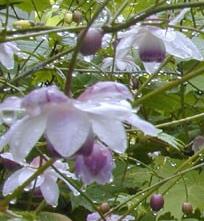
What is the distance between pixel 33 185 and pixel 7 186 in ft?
0.17

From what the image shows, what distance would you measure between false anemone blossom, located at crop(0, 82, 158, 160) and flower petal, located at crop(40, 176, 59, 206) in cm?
30

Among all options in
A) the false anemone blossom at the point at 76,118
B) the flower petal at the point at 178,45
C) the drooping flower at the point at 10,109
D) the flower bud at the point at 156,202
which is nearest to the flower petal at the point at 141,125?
the false anemone blossom at the point at 76,118

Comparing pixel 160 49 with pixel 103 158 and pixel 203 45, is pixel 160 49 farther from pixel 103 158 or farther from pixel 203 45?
pixel 203 45

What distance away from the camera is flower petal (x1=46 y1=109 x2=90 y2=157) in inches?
23.3

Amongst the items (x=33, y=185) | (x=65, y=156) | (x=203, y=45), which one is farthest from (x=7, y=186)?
(x=203, y=45)

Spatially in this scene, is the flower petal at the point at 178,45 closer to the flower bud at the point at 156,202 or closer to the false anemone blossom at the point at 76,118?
the false anemone blossom at the point at 76,118

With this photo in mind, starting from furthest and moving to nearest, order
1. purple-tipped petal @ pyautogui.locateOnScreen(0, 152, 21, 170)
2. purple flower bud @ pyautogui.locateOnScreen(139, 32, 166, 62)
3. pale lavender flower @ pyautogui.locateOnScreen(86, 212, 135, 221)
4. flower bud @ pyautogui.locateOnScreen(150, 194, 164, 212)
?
flower bud @ pyautogui.locateOnScreen(150, 194, 164, 212), pale lavender flower @ pyautogui.locateOnScreen(86, 212, 135, 221), purple-tipped petal @ pyautogui.locateOnScreen(0, 152, 21, 170), purple flower bud @ pyautogui.locateOnScreen(139, 32, 166, 62)

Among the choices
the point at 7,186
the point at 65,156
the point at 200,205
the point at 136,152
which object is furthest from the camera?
the point at 136,152

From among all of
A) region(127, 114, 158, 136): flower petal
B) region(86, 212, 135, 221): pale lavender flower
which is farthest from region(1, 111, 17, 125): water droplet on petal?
region(86, 212, 135, 221): pale lavender flower

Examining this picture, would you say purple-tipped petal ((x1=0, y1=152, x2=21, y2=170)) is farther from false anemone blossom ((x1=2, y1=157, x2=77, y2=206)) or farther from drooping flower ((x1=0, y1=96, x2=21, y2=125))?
drooping flower ((x1=0, y1=96, x2=21, y2=125))

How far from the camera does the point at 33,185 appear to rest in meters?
0.96

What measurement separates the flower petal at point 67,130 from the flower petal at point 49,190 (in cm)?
31

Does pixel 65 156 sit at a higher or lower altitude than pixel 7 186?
higher

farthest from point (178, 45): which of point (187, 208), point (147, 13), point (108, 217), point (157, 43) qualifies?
point (187, 208)
